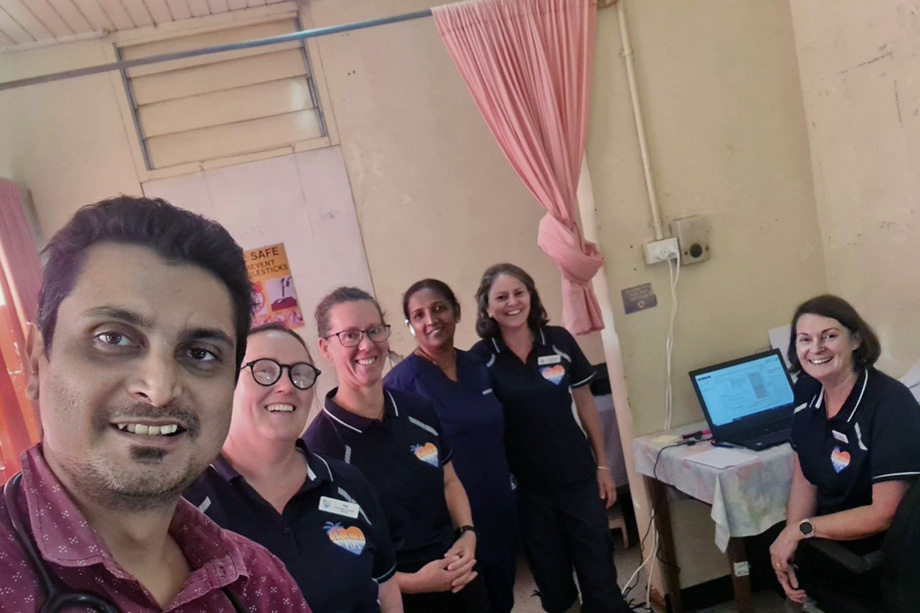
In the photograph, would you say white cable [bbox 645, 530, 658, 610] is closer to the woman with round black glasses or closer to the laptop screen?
the laptop screen

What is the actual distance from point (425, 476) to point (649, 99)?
5.95 feet

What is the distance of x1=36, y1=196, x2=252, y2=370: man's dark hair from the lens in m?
0.65

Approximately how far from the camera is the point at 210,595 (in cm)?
73

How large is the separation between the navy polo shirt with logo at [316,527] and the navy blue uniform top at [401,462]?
0.90 ft

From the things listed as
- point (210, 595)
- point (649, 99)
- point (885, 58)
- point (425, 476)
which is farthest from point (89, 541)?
point (885, 58)

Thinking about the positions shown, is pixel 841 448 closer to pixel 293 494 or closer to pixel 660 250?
pixel 660 250

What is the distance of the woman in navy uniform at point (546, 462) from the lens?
2096mm

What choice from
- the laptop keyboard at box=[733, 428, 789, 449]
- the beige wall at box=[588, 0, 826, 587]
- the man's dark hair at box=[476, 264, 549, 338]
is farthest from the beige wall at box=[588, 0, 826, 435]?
the man's dark hair at box=[476, 264, 549, 338]

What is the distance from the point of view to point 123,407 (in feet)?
2.03

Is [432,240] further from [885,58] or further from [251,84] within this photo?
[885,58]

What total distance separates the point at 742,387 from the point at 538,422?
0.91 metres

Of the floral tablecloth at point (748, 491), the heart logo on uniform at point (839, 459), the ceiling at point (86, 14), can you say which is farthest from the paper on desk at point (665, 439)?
the ceiling at point (86, 14)

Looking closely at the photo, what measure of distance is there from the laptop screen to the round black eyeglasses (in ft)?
5.63

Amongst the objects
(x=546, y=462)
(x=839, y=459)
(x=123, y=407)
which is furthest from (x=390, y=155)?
(x=123, y=407)
